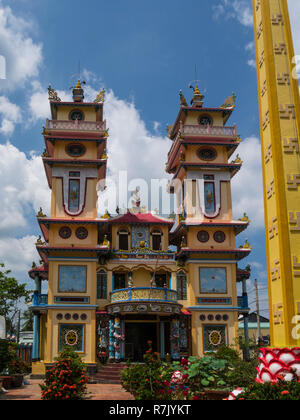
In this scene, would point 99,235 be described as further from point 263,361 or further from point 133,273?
point 263,361

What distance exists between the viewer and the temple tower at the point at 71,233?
85.5ft

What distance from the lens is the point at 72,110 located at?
30.0m

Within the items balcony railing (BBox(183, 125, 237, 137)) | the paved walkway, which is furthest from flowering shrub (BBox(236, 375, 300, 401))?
balcony railing (BBox(183, 125, 237, 137))

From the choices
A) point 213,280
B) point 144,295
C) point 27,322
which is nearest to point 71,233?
point 144,295

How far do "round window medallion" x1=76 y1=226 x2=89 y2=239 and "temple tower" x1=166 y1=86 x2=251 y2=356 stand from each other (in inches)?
227

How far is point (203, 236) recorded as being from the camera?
28391mm

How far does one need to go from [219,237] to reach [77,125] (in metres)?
Result: 11.2

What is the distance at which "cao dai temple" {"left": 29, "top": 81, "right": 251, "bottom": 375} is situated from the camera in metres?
26.0

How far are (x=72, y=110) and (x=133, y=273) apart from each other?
1118 centimetres

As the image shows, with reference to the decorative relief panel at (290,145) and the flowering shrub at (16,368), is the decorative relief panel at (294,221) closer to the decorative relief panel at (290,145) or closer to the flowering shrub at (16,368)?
the decorative relief panel at (290,145)

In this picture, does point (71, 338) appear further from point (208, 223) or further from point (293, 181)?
point (293, 181)

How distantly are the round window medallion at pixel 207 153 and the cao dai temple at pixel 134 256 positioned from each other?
0.06 metres

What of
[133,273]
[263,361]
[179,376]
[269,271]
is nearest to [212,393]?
[179,376]
